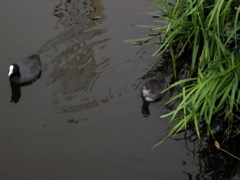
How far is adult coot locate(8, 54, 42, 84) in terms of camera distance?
5.91 m

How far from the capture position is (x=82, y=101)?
18.0 ft

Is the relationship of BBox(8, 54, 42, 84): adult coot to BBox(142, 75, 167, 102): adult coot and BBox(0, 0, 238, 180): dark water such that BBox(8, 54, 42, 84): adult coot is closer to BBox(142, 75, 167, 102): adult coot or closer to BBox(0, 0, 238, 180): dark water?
BBox(0, 0, 238, 180): dark water

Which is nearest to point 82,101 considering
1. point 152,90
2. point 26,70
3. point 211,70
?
point 152,90

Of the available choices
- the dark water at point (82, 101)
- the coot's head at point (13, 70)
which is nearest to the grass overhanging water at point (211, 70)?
the dark water at point (82, 101)

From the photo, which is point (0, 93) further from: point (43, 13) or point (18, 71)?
point (43, 13)

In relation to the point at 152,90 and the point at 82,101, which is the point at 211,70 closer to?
the point at 152,90

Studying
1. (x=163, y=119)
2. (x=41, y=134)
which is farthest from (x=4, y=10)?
(x=163, y=119)

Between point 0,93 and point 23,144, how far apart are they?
3.98 ft

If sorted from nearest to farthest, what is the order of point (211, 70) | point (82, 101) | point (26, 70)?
point (211, 70) < point (82, 101) < point (26, 70)

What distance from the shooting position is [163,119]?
5070 millimetres

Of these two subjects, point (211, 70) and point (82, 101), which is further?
point (82, 101)

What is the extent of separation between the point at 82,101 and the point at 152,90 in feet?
3.18

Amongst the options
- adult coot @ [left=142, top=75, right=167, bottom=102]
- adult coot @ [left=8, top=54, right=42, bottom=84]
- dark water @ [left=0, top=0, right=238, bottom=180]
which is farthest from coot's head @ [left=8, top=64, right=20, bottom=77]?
adult coot @ [left=142, top=75, right=167, bottom=102]

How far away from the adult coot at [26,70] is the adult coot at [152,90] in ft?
5.71
